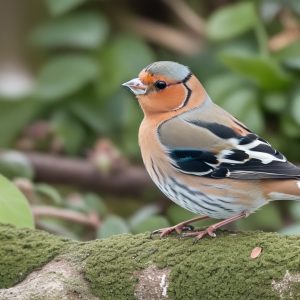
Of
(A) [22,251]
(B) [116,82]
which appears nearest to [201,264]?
(A) [22,251]

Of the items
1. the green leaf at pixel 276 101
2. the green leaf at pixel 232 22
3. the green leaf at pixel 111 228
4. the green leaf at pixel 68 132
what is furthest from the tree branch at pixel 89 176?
the green leaf at pixel 111 228

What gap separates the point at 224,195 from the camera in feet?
9.42

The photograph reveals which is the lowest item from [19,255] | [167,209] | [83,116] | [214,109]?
[167,209]

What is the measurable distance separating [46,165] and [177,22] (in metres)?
1.47

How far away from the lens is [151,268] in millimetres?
2600

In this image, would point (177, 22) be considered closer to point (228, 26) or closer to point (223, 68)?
point (223, 68)

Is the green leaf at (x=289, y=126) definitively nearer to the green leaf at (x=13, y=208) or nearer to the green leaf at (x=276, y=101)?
the green leaf at (x=276, y=101)

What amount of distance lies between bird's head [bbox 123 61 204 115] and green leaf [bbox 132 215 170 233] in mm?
846

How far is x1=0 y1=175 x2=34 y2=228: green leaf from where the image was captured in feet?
9.69

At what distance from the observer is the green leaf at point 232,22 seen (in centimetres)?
526

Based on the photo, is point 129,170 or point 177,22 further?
point 177,22

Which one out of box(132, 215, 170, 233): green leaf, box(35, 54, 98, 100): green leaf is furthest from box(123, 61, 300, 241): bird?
box(35, 54, 98, 100): green leaf

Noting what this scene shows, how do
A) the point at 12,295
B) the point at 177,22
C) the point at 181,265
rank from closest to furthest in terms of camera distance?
the point at 12,295
the point at 181,265
the point at 177,22

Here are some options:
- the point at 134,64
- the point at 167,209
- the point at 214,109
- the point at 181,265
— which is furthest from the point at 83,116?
the point at 181,265
